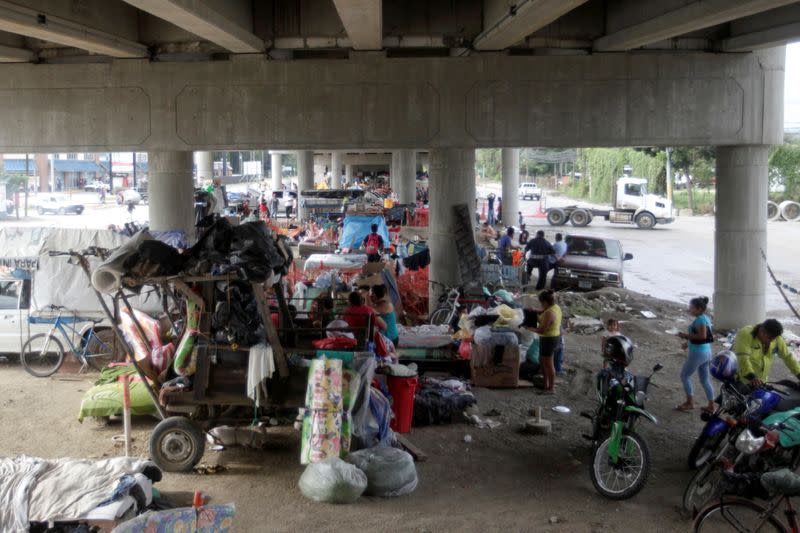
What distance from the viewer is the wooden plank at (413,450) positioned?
869cm

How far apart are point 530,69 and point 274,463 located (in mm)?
8908

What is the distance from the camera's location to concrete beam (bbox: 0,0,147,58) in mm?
9812

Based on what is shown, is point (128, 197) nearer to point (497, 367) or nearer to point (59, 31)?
point (59, 31)

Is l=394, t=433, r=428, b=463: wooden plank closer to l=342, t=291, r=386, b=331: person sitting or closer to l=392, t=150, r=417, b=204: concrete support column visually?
l=342, t=291, r=386, b=331: person sitting

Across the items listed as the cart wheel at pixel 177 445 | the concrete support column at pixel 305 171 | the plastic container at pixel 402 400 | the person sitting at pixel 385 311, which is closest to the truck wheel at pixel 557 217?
the concrete support column at pixel 305 171

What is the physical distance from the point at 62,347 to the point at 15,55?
5365mm

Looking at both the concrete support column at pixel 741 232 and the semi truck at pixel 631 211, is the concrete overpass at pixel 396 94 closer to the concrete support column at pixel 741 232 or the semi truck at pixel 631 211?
the concrete support column at pixel 741 232

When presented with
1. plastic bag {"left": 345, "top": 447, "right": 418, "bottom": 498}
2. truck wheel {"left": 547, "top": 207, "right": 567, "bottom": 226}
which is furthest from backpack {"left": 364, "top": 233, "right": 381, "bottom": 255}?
truck wheel {"left": 547, "top": 207, "right": 567, "bottom": 226}

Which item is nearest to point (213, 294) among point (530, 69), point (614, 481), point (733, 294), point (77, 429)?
point (77, 429)

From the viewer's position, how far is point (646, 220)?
139 feet

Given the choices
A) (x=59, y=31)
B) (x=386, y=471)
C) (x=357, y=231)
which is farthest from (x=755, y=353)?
(x=357, y=231)

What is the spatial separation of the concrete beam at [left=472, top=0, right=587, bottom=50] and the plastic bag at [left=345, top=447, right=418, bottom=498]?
18.9 ft

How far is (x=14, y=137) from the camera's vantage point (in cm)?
1448

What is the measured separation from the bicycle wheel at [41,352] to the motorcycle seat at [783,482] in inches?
427
